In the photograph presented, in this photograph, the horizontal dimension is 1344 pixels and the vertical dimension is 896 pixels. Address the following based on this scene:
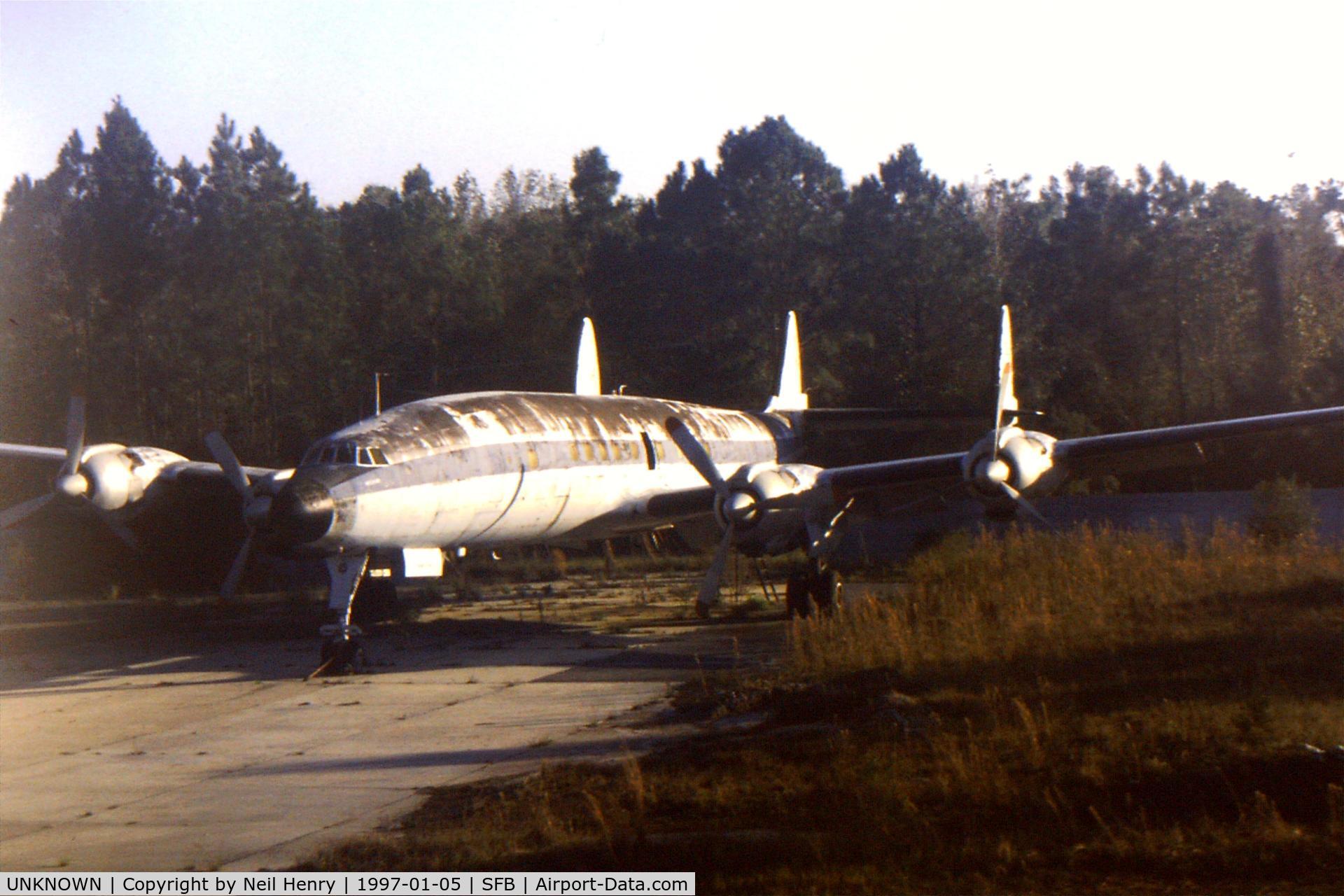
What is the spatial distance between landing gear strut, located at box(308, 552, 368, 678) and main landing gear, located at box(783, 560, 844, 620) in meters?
6.31

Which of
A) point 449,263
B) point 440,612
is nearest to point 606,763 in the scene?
point 440,612

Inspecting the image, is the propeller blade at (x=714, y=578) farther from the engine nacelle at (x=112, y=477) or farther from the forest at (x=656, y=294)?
the forest at (x=656, y=294)

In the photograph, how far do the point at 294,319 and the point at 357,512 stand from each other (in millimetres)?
21879

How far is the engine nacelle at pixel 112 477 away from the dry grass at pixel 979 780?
1201cm

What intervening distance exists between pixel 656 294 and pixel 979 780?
37.3 meters

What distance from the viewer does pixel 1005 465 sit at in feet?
56.5

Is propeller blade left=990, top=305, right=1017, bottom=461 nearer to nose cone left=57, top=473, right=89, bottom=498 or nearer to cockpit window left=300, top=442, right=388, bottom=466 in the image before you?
cockpit window left=300, top=442, right=388, bottom=466

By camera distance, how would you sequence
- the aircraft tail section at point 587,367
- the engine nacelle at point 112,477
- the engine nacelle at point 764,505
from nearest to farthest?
the engine nacelle at point 764,505, the engine nacelle at point 112,477, the aircraft tail section at point 587,367

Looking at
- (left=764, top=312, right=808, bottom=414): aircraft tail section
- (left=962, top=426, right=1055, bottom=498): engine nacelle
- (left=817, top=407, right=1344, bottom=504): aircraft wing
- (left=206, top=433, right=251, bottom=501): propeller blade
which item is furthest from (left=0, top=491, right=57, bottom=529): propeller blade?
(left=764, top=312, right=808, bottom=414): aircraft tail section

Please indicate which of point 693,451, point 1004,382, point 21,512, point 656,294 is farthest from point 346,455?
point 656,294

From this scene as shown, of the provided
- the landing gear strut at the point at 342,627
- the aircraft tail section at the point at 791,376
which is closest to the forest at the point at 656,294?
the aircraft tail section at the point at 791,376

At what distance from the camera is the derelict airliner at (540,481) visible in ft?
47.7

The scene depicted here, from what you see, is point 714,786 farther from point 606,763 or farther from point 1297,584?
point 1297,584

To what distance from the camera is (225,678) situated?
1447 centimetres
